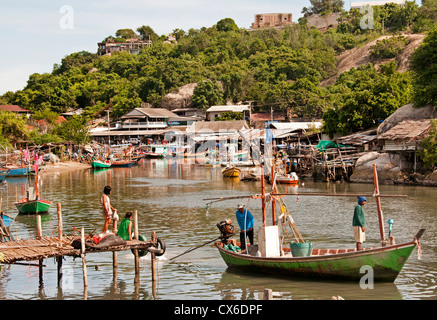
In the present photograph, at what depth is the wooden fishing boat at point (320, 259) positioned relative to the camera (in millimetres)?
14461

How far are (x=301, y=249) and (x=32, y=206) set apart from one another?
63.3 feet

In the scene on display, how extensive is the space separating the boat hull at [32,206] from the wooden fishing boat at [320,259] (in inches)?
636

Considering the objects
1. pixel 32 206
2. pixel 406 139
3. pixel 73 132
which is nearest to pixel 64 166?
pixel 73 132

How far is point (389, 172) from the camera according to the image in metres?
41.5

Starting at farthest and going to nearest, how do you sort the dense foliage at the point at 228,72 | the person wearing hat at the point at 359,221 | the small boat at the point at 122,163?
the dense foliage at the point at 228,72
the small boat at the point at 122,163
the person wearing hat at the point at 359,221

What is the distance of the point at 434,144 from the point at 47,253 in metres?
30.7

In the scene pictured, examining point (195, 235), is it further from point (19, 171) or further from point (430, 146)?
point (19, 171)

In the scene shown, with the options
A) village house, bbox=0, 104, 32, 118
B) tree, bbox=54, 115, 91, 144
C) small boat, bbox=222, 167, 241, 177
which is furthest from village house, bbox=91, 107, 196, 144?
small boat, bbox=222, 167, 241, 177

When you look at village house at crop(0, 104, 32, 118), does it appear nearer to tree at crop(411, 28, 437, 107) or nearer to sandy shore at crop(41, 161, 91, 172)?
sandy shore at crop(41, 161, 91, 172)

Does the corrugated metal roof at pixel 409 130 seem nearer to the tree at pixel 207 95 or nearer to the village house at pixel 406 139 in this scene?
the village house at pixel 406 139

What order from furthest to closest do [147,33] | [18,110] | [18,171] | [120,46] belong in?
1. [147,33]
2. [120,46]
3. [18,110]
4. [18,171]

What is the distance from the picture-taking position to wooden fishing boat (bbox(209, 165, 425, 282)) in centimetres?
1446

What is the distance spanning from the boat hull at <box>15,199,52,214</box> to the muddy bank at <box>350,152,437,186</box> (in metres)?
25.2

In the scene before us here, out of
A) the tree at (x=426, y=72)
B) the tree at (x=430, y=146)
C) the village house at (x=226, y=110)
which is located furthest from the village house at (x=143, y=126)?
the tree at (x=430, y=146)
